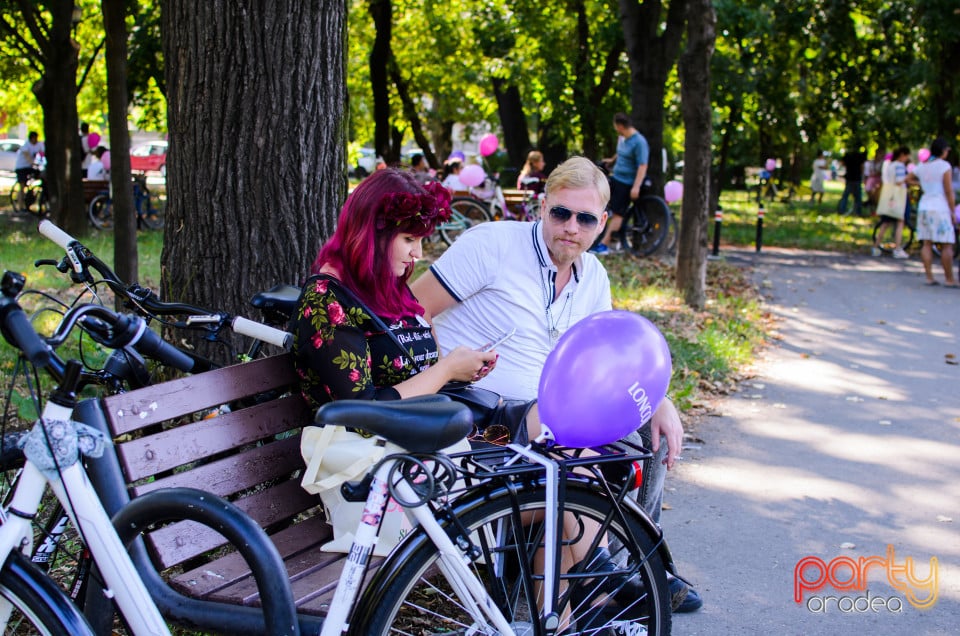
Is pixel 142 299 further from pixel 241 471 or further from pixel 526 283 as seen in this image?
pixel 526 283

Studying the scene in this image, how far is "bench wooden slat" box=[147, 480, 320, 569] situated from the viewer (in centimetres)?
287

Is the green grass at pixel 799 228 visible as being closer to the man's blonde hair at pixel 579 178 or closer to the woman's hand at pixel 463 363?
the man's blonde hair at pixel 579 178

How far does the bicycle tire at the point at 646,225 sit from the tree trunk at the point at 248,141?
1002 cm

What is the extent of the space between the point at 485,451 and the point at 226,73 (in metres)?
2.49

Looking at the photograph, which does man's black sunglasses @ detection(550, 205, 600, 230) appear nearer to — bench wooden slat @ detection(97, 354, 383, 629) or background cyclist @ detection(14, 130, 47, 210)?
bench wooden slat @ detection(97, 354, 383, 629)

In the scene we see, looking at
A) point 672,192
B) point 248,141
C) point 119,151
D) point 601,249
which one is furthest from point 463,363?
point 672,192

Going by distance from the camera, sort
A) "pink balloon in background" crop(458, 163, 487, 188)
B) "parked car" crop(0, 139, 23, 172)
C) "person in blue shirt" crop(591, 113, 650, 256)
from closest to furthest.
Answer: "person in blue shirt" crop(591, 113, 650, 256) → "pink balloon in background" crop(458, 163, 487, 188) → "parked car" crop(0, 139, 23, 172)

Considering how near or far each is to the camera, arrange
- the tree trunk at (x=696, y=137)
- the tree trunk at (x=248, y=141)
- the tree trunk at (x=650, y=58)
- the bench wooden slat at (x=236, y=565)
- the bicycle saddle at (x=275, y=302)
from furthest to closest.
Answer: the tree trunk at (x=650, y=58) < the tree trunk at (x=696, y=137) < the tree trunk at (x=248, y=141) < the bicycle saddle at (x=275, y=302) < the bench wooden slat at (x=236, y=565)

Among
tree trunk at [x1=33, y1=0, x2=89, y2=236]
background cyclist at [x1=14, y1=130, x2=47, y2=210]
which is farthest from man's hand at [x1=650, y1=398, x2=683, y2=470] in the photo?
background cyclist at [x1=14, y1=130, x2=47, y2=210]

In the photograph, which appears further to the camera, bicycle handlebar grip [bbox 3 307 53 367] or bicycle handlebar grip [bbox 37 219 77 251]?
bicycle handlebar grip [bbox 37 219 77 251]

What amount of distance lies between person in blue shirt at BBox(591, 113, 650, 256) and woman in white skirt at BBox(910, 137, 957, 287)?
12.0ft

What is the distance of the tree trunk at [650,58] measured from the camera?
1484cm

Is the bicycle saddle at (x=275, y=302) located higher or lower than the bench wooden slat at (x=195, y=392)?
higher

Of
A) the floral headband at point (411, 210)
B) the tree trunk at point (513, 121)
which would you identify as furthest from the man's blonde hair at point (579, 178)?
the tree trunk at point (513, 121)
